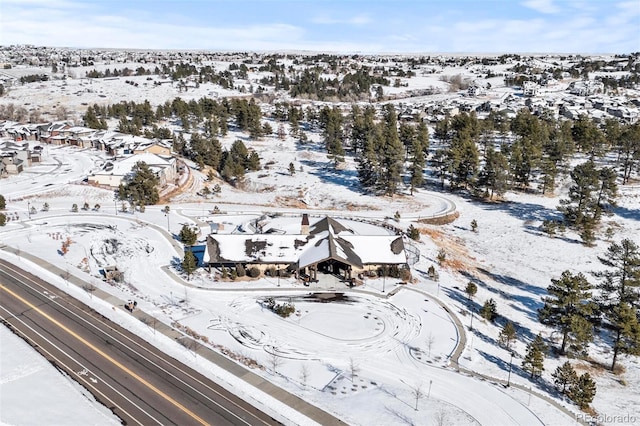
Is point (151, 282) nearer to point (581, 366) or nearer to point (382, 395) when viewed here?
point (382, 395)

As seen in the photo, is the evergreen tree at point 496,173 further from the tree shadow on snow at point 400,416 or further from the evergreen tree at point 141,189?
the tree shadow on snow at point 400,416

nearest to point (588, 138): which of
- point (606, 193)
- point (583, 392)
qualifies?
point (606, 193)

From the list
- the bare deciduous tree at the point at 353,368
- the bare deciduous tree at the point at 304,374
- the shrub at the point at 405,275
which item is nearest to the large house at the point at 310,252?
the shrub at the point at 405,275

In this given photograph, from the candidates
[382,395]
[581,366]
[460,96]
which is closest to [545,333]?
[581,366]

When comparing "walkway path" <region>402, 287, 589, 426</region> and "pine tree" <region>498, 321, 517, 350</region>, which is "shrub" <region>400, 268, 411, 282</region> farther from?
"pine tree" <region>498, 321, 517, 350</region>

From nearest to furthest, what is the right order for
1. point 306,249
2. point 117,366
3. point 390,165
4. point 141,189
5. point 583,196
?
1. point 117,366
2. point 306,249
3. point 583,196
4. point 141,189
5. point 390,165

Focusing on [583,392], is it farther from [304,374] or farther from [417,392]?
[304,374]
